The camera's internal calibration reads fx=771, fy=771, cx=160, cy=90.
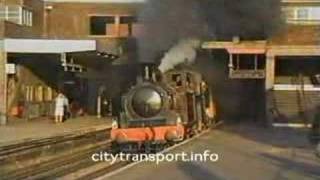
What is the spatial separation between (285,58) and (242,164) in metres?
21.6

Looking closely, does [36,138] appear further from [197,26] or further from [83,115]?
[83,115]

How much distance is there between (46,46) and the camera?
35.8 metres

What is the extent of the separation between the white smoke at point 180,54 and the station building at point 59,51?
2.48 meters

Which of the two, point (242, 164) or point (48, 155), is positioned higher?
point (242, 164)

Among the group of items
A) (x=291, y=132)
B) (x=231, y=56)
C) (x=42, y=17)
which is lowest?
(x=291, y=132)

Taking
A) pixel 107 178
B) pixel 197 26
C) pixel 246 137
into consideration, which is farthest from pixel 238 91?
pixel 107 178

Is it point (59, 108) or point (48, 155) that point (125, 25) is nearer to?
point (59, 108)

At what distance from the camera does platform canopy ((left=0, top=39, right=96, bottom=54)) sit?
34.9 meters

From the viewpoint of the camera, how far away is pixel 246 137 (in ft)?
87.1

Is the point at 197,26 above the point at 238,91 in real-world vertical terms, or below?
above

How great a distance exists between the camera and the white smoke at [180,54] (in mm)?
25350

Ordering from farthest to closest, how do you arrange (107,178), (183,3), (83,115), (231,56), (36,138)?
(83,115) → (231,56) → (183,3) → (36,138) → (107,178)

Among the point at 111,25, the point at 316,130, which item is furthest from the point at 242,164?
the point at 111,25

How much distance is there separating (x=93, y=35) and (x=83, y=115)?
5.50m
